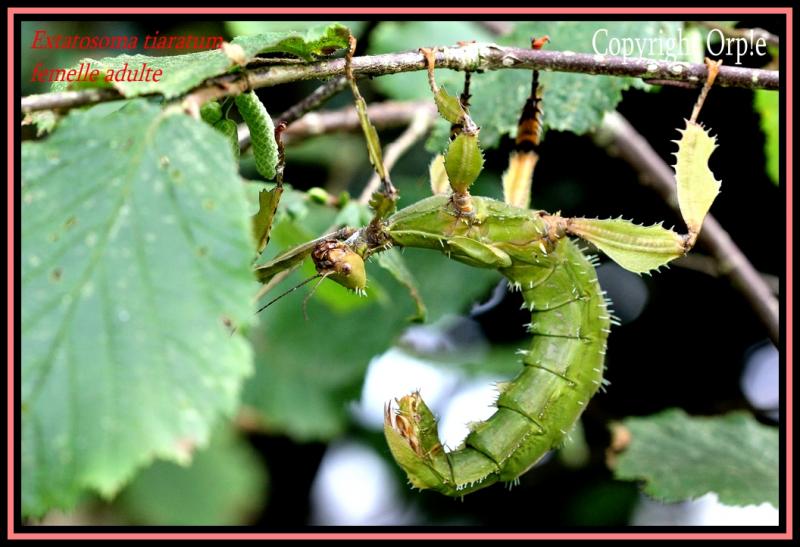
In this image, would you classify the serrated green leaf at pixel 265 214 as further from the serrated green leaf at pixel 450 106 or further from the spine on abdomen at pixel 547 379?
the spine on abdomen at pixel 547 379

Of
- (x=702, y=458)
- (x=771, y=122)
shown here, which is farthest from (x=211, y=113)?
(x=702, y=458)

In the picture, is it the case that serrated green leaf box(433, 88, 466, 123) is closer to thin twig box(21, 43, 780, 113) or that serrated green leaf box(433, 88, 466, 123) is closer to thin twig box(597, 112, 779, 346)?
thin twig box(21, 43, 780, 113)

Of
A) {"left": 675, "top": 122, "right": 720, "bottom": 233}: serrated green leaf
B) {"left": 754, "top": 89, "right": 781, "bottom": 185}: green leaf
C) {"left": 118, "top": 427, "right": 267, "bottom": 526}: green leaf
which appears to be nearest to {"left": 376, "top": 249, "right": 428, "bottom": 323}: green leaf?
{"left": 675, "top": 122, "right": 720, "bottom": 233}: serrated green leaf

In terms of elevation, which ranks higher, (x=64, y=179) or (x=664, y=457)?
(x=64, y=179)

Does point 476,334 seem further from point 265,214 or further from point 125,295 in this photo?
point 125,295
